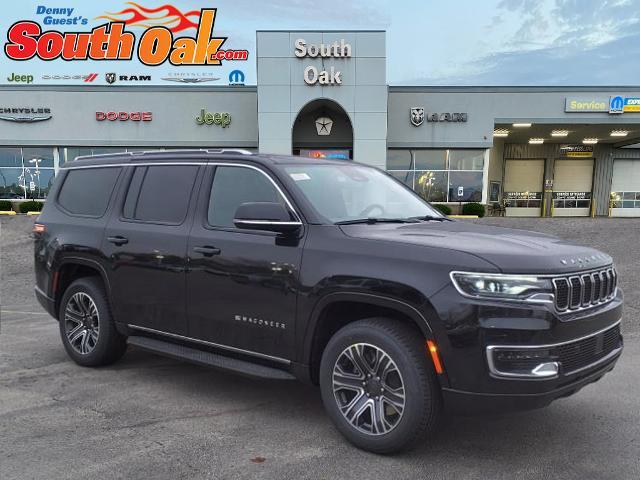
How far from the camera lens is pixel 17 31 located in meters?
32.8

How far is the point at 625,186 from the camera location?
112ft

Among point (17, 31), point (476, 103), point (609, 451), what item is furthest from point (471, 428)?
point (17, 31)

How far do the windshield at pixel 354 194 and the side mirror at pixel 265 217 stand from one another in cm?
31

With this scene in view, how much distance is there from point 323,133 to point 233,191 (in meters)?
23.3

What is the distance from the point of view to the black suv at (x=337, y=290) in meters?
2.96

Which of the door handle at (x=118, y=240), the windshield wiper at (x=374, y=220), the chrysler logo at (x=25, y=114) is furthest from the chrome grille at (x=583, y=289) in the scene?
the chrysler logo at (x=25, y=114)

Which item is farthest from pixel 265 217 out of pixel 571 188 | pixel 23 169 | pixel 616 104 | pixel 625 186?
pixel 625 186

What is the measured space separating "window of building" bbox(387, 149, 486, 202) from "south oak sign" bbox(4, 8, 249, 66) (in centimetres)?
1253

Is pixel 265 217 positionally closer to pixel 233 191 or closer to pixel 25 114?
pixel 233 191

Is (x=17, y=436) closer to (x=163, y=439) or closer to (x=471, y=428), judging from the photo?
(x=163, y=439)

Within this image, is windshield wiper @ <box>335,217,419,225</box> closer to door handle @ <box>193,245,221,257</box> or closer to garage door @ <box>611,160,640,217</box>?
door handle @ <box>193,245,221,257</box>

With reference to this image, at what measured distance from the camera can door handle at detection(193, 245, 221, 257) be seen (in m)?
4.05

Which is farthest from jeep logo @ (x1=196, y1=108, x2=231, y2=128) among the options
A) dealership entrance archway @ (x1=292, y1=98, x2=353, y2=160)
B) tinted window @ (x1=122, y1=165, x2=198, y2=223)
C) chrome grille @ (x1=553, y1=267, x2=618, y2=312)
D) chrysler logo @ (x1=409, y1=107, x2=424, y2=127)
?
chrome grille @ (x1=553, y1=267, x2=618, y2=312)

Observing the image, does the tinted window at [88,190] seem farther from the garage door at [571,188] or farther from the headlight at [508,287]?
the garage door at [571,188]
